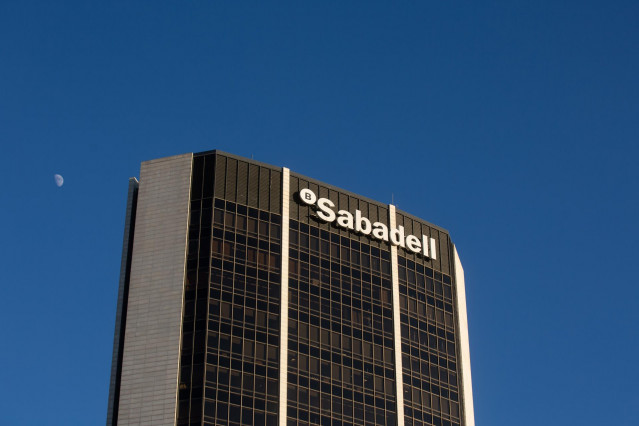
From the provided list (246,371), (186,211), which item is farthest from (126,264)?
(246,371)

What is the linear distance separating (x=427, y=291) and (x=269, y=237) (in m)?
25.6

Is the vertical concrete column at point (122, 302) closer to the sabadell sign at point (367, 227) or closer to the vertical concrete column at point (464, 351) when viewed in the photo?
the sabadell sign at point (367, 227)

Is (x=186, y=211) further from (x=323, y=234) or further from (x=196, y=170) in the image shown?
(x=323, y=234)

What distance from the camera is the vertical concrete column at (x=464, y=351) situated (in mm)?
178500

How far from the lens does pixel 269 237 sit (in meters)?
167

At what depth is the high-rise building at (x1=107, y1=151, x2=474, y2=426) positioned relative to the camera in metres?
155

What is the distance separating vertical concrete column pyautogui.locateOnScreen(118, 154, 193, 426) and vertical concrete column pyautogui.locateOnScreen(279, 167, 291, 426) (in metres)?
12.1

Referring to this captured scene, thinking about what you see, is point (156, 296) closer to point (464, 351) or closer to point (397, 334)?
point (397, 334)

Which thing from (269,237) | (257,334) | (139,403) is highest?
(269,237)

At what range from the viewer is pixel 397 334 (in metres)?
173

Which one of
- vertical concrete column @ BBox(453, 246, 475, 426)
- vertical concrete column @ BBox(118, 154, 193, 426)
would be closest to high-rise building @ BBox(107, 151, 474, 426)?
vertical concrete column @ BBox(118, 154, 193, 426)

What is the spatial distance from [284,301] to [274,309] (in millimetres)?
1884

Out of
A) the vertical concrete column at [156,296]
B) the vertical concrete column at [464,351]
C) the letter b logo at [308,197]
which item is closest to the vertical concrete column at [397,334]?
the vertical concrete column at [464,351]

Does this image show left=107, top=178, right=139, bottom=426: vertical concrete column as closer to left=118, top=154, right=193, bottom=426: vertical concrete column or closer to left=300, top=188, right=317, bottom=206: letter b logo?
left=118, top=154, right=193, bottom=426: vertical concrete column
